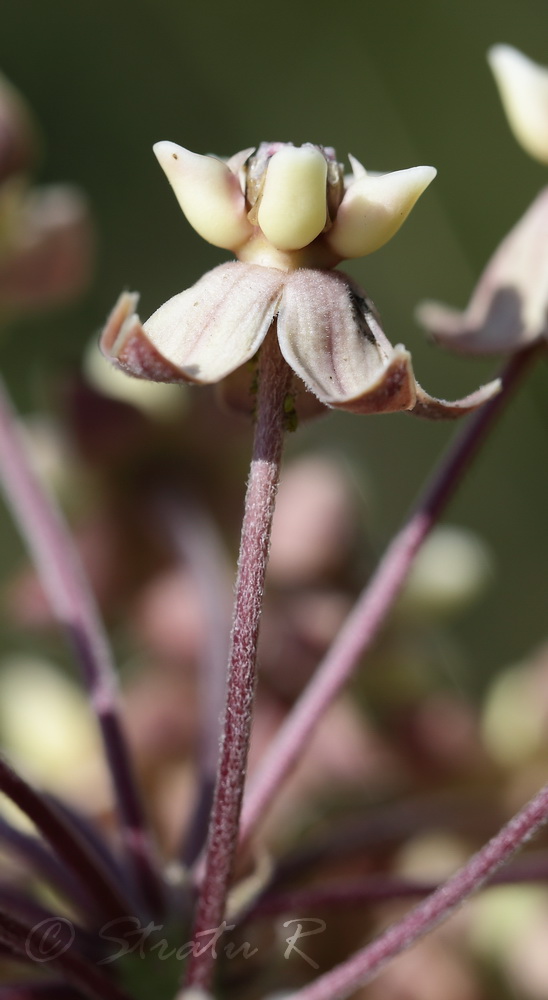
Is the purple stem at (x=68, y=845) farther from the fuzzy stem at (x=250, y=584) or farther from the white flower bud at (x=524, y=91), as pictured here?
the white flower bud at (x=524, y=91)

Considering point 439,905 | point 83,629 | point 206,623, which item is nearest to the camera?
point 439,905

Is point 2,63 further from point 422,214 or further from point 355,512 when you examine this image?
point 355,512

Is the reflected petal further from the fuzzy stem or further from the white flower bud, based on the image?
the white flower bud

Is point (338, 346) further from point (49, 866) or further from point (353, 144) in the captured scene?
point (353, 144)

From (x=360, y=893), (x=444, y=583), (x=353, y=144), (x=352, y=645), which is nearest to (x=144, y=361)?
(x=352, y=645)

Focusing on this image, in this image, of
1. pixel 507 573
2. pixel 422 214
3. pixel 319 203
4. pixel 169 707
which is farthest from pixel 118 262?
pixel 319 203

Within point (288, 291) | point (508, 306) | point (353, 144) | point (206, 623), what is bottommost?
point (353, 144)
